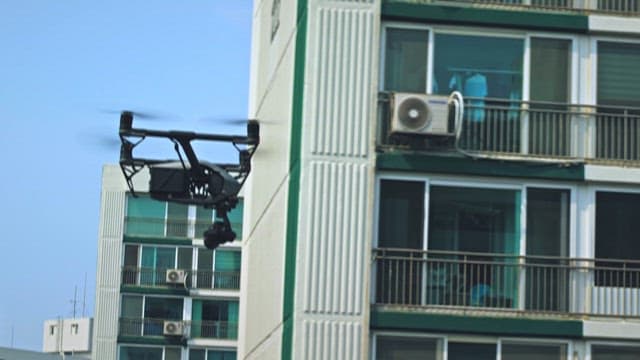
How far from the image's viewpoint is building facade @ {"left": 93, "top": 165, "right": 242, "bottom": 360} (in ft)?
237

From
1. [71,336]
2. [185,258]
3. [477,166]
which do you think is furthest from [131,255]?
[477,166]

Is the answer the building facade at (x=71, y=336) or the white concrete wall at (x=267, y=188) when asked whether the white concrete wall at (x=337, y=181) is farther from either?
the building facade at (x=71, y=336)

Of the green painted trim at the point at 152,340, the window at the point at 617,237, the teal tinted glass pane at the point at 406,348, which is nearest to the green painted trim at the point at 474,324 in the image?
the teal tinted glass pane at the point at 406,348

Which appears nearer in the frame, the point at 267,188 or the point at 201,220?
the point at 267,188

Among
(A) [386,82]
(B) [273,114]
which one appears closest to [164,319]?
(B) [273,114]

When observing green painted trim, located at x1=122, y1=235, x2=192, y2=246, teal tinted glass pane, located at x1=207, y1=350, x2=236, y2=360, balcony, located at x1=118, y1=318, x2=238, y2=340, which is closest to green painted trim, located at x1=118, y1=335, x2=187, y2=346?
balcony, located at x1=118, y1=318, x2=238, y2=340

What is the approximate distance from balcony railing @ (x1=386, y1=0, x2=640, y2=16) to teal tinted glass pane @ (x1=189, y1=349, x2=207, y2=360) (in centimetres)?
4709

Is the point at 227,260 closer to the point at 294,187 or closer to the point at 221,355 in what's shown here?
the point at 221,355

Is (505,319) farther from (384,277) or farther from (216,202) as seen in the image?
(216,202)

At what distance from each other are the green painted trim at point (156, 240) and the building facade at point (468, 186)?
1822 inches

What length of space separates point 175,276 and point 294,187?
46.7 meters

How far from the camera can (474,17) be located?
26266 mm

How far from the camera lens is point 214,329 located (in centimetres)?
7256

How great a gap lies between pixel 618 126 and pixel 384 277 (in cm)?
415
